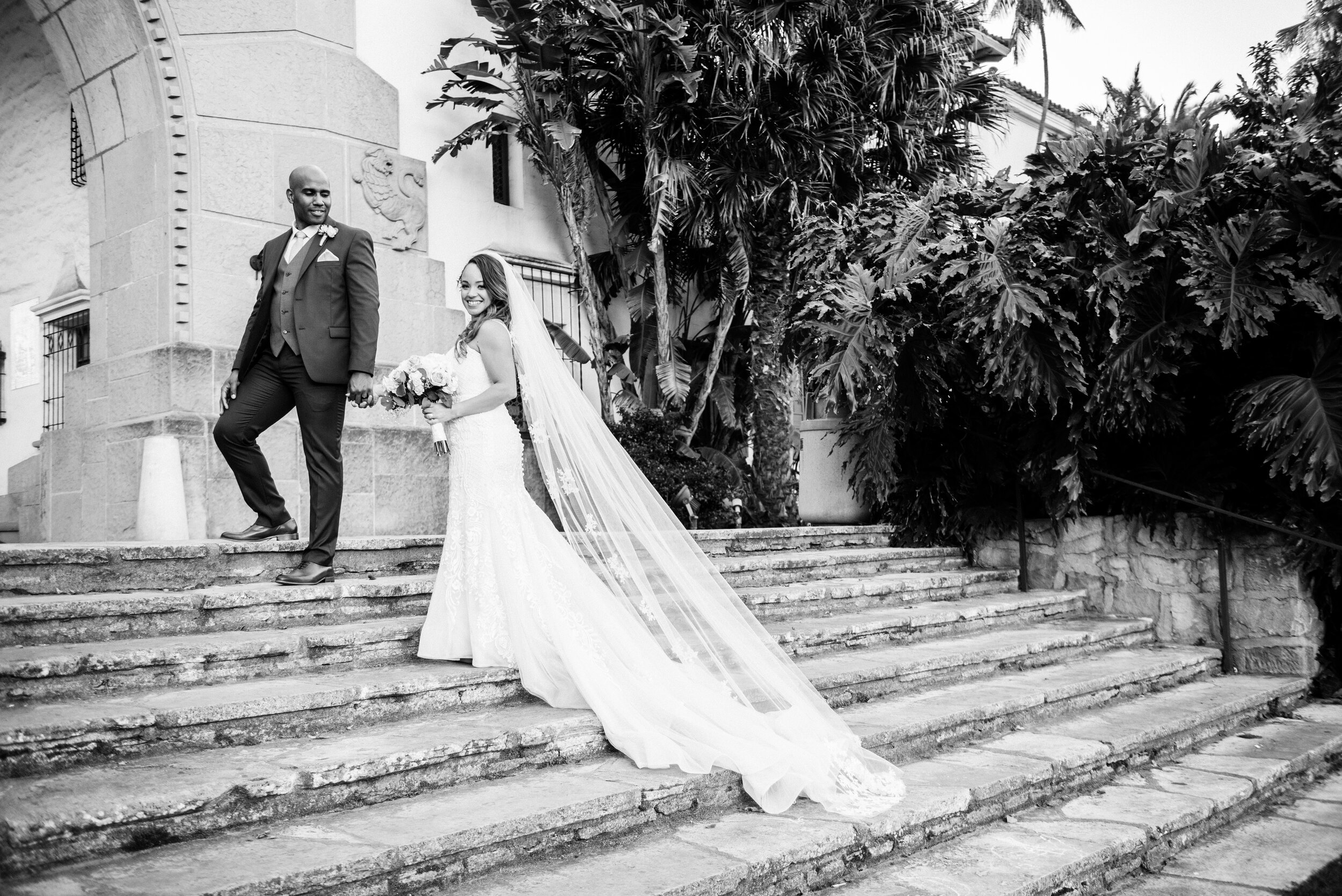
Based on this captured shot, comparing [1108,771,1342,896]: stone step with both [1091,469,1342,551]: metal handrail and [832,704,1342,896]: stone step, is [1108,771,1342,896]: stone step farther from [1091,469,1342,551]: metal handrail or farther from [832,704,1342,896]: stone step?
[1091,469,1342,551]: metal handrail

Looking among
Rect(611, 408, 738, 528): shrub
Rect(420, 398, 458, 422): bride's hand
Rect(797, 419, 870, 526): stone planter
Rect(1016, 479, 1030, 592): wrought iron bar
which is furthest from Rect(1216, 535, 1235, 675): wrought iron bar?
Rect(420, 398, 458, 422): bride's hand

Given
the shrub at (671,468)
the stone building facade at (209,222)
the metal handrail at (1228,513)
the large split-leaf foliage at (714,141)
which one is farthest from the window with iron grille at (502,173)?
the metal handrail at (1228,513)

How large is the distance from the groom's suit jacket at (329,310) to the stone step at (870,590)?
2806 millimetres

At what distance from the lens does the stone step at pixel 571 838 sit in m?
2.83

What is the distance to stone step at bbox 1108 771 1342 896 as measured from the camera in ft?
13.2

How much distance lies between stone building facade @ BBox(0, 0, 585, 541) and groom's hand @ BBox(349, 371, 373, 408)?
257cm

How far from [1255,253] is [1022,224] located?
153 cm

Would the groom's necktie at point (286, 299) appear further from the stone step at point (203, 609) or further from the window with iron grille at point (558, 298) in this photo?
the window with iron grille at point (558, 298)

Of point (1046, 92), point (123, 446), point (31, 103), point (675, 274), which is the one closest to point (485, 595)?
point (123, 446)

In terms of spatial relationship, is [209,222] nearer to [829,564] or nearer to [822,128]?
[829,564]

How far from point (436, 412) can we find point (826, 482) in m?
6.00

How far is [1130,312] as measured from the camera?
23.2 ft

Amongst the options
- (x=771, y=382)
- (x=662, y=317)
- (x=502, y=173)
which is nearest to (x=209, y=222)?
(x=502, y=173)

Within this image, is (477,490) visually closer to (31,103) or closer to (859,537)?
(859,537)
